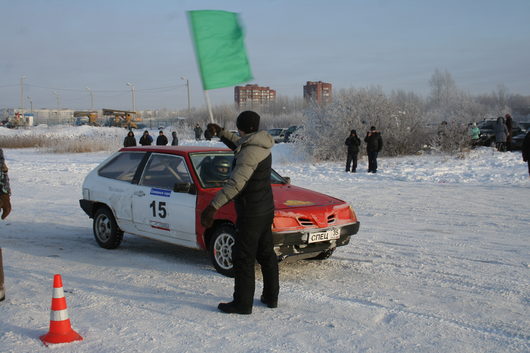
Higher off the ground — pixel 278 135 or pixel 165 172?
pixel 165 172

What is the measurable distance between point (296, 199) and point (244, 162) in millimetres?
2015

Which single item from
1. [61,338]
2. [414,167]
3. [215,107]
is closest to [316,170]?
[414,167]

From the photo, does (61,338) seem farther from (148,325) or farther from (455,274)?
(455,274)

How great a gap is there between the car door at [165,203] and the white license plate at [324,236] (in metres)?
1.46

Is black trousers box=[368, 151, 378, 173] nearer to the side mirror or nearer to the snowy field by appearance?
the snowy field

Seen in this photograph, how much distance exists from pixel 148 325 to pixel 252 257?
1.09 m

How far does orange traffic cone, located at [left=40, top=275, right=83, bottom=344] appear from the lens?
14.8 ft

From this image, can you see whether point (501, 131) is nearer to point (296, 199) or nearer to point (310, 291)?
point (296, 199)

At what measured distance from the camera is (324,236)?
21.7 ft

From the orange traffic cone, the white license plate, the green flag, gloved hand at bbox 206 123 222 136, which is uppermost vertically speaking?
the green flag

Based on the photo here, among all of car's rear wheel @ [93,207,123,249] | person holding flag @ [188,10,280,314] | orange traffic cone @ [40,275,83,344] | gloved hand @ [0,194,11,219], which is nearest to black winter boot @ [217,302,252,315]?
person holding flag @ [188,10,280,314]

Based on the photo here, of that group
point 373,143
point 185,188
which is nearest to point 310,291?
point 185,188

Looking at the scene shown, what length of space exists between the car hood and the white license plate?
37 centimetres

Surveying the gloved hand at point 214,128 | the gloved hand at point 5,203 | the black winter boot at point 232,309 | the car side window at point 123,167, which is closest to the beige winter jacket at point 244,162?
the gloved hand at point 214,128
